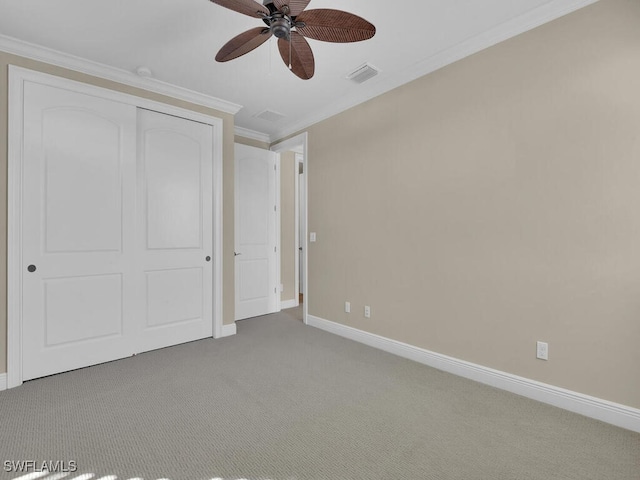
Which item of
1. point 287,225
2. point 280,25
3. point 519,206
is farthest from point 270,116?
point 519,206

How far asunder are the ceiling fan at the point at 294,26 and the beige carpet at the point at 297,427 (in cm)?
225

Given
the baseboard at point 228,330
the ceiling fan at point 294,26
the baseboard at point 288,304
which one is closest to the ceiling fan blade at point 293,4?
the ceiling fan at point 294,26

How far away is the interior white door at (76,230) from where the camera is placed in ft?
8.48

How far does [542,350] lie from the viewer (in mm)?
2199

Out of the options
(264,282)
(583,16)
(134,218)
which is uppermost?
(583,16)

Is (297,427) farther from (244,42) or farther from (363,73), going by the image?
(363,73)

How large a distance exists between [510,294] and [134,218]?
3.33 m

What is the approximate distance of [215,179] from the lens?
3.66 m

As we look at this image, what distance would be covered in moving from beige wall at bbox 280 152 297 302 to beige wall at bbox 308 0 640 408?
186cm

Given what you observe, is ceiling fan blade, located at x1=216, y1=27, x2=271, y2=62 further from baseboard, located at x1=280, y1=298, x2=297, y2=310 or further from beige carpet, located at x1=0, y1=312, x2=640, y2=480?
baseboard, located at x1=280, y1=298, x2=297, y2=310

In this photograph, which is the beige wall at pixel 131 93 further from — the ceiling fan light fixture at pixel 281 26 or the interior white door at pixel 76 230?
the ceiling fan light fixture at pixel 281 26

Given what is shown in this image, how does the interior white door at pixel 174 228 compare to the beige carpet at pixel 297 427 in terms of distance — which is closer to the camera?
the beige carpet at pixel 297 427

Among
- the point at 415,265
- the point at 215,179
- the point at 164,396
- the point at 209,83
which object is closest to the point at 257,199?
the point at 215,179

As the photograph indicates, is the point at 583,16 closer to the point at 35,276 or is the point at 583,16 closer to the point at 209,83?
the point at 209,83
